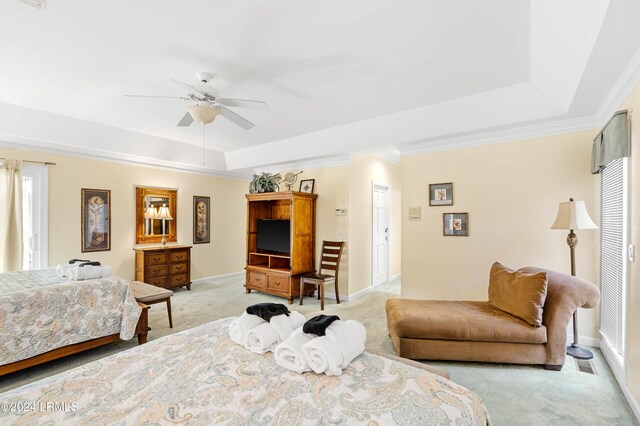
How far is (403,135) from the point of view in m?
3.98

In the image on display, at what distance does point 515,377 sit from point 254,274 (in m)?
4.04

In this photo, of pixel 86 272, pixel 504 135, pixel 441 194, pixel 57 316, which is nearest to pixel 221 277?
pixel 86 272

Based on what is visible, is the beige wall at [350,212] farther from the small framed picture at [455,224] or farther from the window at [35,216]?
the window at [35,216]

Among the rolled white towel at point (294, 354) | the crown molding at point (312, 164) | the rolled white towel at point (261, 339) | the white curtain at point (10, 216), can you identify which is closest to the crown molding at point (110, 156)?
the white curtain at point (10, 216)

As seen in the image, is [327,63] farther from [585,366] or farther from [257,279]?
[257,279]

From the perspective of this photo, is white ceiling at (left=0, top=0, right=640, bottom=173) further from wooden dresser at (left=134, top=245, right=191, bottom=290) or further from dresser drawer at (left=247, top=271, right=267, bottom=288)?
dresser drawer at (left=247, top=271, right=267, bottom=288)

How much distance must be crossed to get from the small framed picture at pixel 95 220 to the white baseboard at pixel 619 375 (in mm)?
6504

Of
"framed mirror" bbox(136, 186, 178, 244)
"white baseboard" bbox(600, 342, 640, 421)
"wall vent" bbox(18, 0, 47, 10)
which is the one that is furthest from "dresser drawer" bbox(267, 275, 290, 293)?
"wall vent" bbox(18, 0, 47, 10)

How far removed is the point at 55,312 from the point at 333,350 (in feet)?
8.77

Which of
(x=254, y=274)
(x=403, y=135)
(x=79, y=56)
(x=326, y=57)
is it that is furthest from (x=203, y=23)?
(x=254, y=274)

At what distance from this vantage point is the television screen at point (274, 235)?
5129 mm

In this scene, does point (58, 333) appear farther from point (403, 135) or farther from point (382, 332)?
point (403, 135)

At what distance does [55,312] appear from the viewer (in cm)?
259

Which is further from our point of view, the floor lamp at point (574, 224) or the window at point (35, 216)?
the window at point (35, 216)
